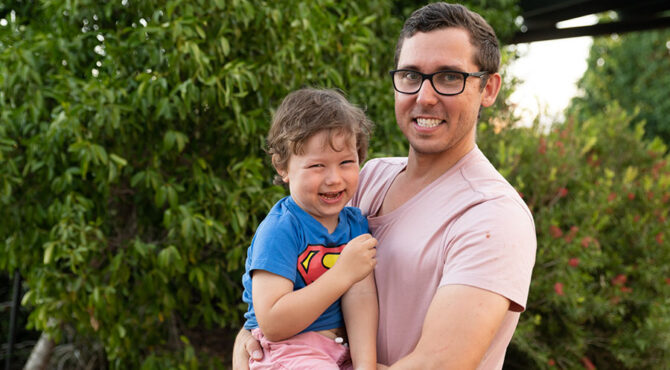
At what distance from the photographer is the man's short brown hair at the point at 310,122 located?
1.87 m

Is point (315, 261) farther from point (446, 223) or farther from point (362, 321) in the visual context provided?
point (446, 223)

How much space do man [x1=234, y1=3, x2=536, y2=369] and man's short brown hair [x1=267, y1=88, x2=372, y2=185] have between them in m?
0.16

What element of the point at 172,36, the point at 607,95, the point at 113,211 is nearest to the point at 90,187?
the point at 113,211

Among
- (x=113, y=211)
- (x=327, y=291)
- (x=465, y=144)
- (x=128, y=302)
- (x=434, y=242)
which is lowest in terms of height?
(x=128, y=302)

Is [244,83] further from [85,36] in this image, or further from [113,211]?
[113,211]

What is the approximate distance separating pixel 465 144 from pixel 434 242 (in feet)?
1.28

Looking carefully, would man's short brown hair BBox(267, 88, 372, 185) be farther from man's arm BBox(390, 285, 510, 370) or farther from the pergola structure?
the pergola structure

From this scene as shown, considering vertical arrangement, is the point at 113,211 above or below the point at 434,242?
below

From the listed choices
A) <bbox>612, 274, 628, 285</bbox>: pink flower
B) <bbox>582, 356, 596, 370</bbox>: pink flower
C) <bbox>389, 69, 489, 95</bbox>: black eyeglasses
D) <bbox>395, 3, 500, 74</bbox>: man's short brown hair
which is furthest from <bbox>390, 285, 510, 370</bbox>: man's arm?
<bbox>612, 274, 628, 285</bbox>: pink flower

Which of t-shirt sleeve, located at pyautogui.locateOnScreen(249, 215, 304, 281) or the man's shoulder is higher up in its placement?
the man's shoulder

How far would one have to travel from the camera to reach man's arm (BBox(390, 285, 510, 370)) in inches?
61.9

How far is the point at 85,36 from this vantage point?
11.0ft

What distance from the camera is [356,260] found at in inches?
69.1

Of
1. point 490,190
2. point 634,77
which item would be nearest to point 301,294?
point 490,190
